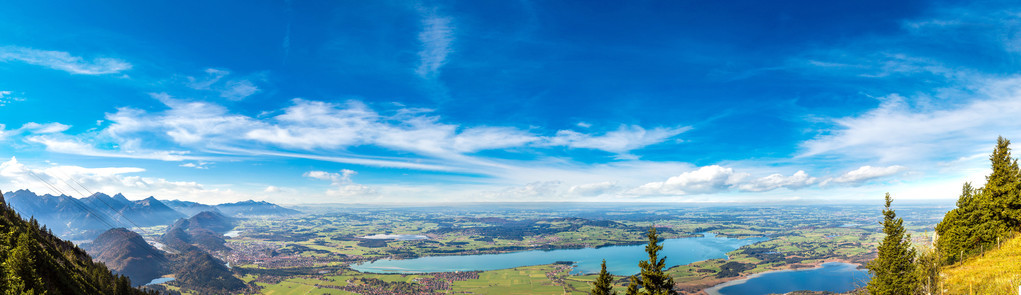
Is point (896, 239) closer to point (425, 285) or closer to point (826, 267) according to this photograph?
point (425, 285)

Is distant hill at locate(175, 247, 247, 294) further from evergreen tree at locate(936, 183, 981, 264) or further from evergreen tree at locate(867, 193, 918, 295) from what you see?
evergreen tree at locate(936, 183, 981, 264)

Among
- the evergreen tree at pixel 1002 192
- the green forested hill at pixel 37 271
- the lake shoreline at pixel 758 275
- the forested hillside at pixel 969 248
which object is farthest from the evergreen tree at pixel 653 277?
the lake shoreline at pixel 758 275

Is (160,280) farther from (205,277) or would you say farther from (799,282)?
(799,282)

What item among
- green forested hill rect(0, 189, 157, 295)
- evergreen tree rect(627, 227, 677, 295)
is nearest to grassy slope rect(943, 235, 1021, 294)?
evergreen tree rect(627, 227, 677, 295)

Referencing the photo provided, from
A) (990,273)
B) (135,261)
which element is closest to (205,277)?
(135,261)

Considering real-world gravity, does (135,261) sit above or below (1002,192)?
below
